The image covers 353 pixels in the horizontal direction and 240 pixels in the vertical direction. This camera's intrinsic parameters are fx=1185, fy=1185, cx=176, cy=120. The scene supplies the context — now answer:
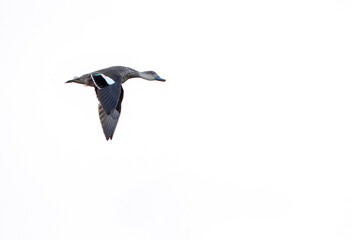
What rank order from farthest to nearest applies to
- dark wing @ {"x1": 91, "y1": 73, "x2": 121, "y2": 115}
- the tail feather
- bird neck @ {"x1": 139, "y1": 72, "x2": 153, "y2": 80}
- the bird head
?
the bird head
bird neck @ {"x1": 139, "y1": 72, "x2": 153, "y2": 80}
the tail feather
dark wing @ {"x1": 91, "y1": 73, "x2": 121, "y2": 115}

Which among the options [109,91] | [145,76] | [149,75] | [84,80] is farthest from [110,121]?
[149,75]

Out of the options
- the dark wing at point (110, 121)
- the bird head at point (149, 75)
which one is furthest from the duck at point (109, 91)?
the bird head at point (149, 75)

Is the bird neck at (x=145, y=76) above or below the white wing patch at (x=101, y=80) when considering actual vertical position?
above

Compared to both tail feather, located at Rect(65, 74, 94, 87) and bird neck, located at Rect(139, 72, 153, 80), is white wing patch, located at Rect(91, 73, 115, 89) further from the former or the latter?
bird neck, located at Rect(139, 72, 153, 80)

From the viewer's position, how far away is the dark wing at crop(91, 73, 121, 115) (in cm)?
2309

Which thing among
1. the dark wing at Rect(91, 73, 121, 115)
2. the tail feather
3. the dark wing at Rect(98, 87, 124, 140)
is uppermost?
the tail feather

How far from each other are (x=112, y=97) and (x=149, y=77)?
4.06 m

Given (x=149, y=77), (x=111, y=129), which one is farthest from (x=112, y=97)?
(x=149, y=77)

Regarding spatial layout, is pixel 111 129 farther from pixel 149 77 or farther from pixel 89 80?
pixel 149 77

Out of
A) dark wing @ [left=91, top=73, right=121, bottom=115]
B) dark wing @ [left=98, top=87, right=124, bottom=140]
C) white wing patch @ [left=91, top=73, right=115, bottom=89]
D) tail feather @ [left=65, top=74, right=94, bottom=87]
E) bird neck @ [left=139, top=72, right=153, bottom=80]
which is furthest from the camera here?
bird neck @ [left=139, top=72, right=153, bottom=80]

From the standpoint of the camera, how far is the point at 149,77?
27266 mm

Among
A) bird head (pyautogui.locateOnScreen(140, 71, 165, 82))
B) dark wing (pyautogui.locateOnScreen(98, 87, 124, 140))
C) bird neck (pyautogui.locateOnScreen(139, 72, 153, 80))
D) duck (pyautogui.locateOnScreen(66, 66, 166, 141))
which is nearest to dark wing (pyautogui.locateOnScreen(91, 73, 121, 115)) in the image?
duck (pyautogui.locateOnScreen(66, 66, 166, 141))

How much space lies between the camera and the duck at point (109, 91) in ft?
76.0

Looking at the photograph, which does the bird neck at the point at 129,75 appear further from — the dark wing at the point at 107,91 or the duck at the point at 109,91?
the dark wing at the point at 107,91
